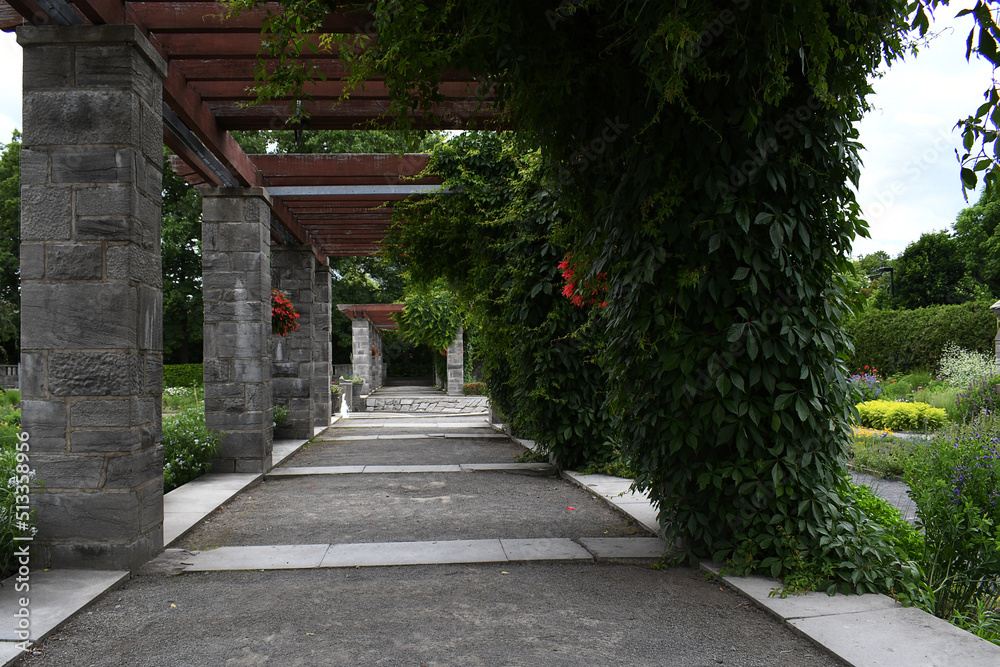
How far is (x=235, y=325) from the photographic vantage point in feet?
23.5

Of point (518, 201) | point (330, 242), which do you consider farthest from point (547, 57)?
point (330, 242)

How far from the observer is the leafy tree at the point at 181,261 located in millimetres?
26797

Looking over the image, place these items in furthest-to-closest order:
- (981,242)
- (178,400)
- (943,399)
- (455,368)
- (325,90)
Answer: (981,242), (455,368), (178,400), (943,399), (325,90)

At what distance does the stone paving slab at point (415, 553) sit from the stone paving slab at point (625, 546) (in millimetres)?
601

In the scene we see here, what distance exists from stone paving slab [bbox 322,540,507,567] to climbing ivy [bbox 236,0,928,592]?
4.12 feet

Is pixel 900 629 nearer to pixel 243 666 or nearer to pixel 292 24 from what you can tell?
pixel 243 666

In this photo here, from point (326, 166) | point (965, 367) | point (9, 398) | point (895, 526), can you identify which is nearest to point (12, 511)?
point (895, 526)

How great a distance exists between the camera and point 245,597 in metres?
3.28

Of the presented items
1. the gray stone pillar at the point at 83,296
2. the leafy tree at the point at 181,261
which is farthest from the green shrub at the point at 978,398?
the leafy tree at the point at 181,261

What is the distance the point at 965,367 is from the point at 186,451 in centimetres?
1365

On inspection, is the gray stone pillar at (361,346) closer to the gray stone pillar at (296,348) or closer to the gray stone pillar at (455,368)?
the gray stone pillar at (455,368)

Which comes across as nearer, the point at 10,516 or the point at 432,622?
the point at 432,622

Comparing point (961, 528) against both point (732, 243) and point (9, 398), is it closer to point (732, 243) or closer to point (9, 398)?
point (732, 243)

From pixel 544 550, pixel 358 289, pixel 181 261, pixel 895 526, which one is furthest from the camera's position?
pixel 358 289
